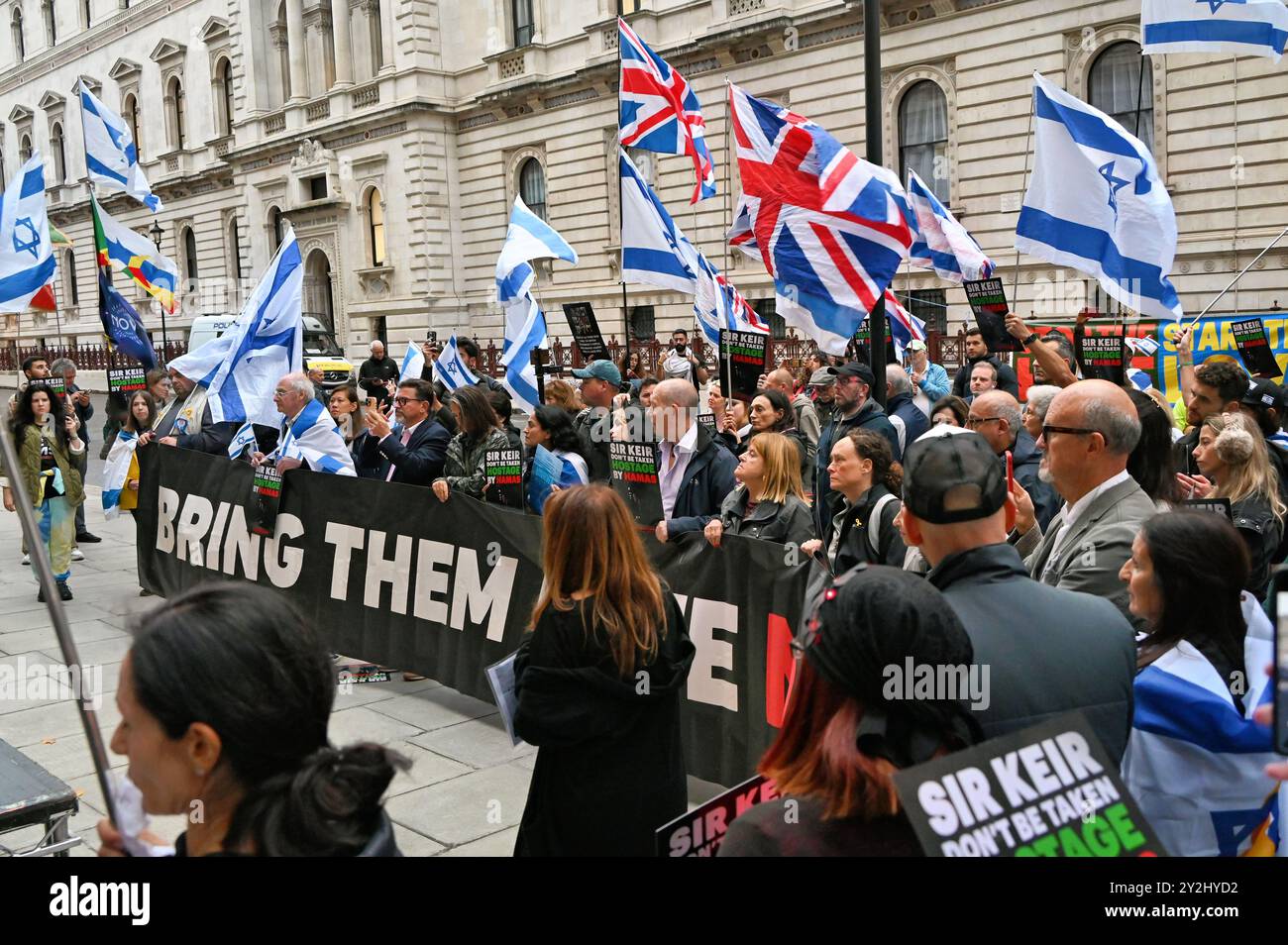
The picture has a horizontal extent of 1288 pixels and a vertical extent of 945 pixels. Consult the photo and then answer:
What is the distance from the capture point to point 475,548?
6.60m

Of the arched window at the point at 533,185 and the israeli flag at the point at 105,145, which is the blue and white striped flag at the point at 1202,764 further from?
the arched window at the point at 533,185

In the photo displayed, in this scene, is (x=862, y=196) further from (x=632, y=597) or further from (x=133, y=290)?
(x=133, y=290)

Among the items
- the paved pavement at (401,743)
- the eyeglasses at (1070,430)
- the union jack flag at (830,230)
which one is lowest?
the paved pavement at (401,743)

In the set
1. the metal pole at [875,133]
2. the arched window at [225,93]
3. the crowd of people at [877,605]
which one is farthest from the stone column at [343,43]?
the crowd of people at [877,605]

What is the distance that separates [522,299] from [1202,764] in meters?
8.89

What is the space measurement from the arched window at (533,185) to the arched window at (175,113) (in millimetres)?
21685

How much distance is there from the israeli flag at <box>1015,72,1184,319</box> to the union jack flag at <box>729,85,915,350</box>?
1259mm

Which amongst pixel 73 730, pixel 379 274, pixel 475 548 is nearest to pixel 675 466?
pixel 475 548

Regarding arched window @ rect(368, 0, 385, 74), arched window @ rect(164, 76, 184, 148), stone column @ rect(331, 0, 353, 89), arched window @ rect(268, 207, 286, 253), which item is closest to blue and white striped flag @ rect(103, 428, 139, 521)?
arched window @ rect(368, 0, 385, 74)

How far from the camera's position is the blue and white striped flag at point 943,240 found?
1132 centimetres

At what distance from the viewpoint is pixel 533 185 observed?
1348 inches

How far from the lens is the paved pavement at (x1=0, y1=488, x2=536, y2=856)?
17.0 feet

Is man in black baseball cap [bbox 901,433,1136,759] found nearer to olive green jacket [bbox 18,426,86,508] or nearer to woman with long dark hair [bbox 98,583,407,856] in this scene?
woman with long dark hair [bbox 98,583,407,856]

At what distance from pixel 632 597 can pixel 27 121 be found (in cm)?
6585
